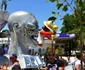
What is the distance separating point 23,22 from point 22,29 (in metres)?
0.26

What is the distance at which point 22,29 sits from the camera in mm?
10383

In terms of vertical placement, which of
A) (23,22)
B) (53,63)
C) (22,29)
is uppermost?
(23,22)

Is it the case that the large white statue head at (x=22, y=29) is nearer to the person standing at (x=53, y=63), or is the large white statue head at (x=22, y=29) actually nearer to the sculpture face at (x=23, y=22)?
the sculpture face at (x=23, y=22)

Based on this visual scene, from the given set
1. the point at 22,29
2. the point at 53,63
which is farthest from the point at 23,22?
the point at 53,63

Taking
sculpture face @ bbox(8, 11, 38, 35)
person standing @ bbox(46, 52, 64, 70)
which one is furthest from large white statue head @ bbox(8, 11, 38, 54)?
person standing @ bbox(46, 52, 64, 70)

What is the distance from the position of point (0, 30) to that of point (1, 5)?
1902mm

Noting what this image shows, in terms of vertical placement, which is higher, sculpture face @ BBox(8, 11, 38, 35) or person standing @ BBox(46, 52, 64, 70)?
sculpture face @ BBox(8, 11, 38, 35)

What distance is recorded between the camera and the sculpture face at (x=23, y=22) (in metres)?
10.3

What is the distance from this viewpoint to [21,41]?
1054cm

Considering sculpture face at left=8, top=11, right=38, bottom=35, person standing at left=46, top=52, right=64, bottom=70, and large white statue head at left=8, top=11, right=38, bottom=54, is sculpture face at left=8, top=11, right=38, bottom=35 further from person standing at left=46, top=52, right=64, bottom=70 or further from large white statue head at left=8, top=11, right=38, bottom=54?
person standing at left=46, top=52, right=64, bottom=70

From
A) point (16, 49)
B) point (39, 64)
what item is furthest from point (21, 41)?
point (39, 64)

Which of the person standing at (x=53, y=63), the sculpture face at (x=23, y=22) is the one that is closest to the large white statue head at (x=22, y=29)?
the sculpture face at (x=23, y=22)

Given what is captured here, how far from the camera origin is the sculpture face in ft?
33.8

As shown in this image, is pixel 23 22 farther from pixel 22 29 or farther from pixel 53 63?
pixel 53 63
